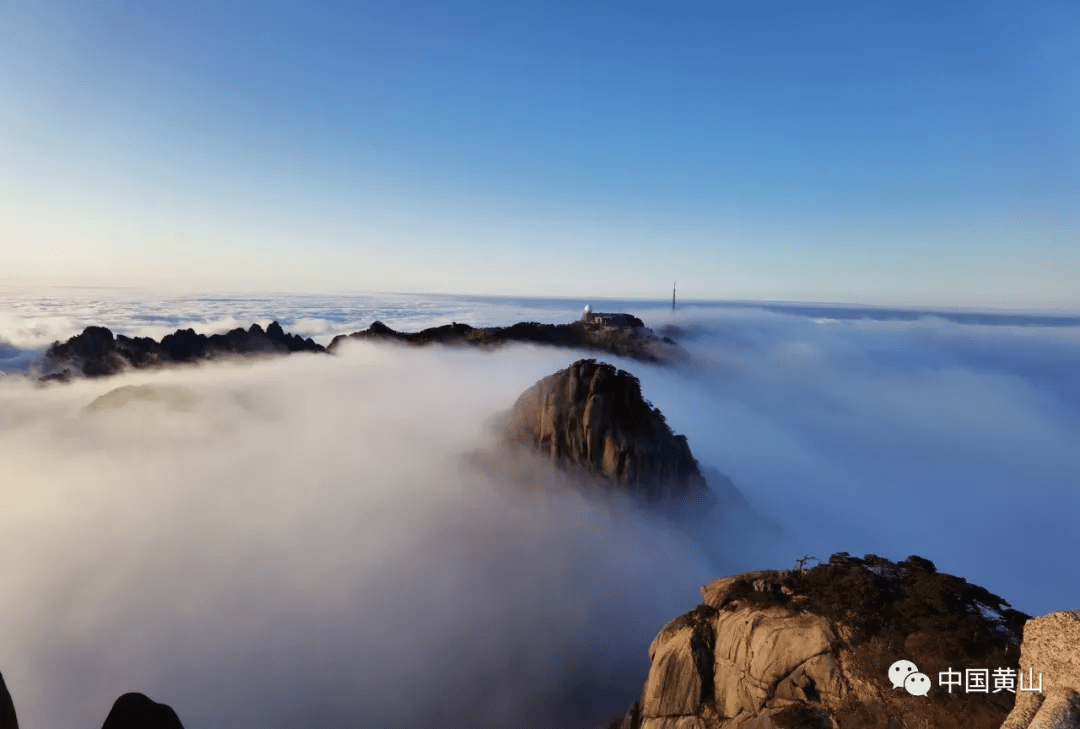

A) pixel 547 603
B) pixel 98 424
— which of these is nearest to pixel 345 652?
pixel 547 603

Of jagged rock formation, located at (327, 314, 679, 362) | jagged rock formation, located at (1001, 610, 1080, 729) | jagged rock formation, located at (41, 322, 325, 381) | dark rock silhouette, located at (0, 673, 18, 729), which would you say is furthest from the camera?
jagged rock formation, located at (327, 314, 679, 362)

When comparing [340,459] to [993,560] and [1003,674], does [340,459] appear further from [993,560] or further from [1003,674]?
[993,560]

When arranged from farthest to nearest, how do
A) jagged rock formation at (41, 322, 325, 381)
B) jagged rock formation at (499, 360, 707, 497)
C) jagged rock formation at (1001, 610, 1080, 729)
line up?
jagged rock formation at (41, 322, 325, 381)
jagged rock formation at (499, 360, 707, 497)
jagged rock formation at (1001, 610, 1080, 729)

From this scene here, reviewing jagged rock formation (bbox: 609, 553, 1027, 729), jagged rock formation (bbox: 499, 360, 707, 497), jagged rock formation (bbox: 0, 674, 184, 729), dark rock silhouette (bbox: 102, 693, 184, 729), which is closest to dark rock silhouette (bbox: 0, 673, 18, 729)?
jagged rock formation (bbox: 0, 674, 184, 729)

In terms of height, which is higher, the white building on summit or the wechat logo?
the white building on summit

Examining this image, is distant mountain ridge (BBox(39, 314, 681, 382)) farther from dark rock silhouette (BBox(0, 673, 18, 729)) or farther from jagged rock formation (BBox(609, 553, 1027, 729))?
jagged rock formation (BBox(609, 553, 1027, 729))

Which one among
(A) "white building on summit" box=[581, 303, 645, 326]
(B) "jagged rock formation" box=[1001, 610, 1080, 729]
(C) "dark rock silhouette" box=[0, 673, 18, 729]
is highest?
(A) "white building on summit" box=[581, 303, 645, 326]
